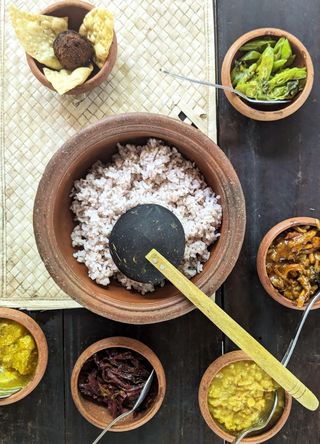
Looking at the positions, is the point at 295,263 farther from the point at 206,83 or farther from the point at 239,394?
the point at 206,83

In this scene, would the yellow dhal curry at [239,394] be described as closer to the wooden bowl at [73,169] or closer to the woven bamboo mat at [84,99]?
Result: the wooden bowl at [73,169]

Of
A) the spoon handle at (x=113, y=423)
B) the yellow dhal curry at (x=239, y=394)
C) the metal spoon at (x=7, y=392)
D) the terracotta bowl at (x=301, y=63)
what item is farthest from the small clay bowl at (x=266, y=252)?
the metal spoon at (x=7, y=392)

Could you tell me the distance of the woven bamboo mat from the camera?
6.32 feet

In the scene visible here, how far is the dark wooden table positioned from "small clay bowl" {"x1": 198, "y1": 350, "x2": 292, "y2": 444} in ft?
0.44

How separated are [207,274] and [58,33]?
2.89ft

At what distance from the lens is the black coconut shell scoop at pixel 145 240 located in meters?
1.53

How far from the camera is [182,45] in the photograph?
1.94m

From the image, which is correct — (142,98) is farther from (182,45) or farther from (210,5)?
(210,5)

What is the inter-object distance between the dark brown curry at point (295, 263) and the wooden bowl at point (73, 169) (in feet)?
1.01

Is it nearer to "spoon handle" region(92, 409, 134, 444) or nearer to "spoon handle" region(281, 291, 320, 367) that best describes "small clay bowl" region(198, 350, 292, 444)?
"spoon handle" region(281, 291, 320, 367)

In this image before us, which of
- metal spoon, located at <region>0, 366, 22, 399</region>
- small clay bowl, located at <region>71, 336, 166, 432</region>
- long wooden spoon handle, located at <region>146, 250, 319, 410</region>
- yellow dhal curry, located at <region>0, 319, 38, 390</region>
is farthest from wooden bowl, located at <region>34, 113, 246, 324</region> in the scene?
metal spoon, located at <region>0, 366, 22, 399</region>

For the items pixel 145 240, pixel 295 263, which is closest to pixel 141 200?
pixel 145 240

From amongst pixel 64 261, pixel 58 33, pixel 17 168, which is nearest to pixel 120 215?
pixel 64 261

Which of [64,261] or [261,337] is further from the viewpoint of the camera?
[261,337]
